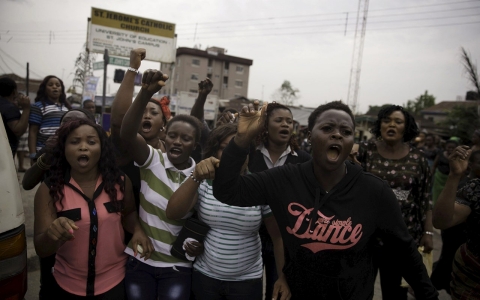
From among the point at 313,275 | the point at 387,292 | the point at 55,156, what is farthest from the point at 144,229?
the point at 387,292

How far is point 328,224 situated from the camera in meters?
1.72

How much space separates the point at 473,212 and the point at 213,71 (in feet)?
184

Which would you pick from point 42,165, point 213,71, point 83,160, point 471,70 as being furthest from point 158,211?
point 213,71

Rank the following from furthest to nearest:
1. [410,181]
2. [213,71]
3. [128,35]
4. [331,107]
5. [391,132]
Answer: [213,71] < [128,35] < [391,132] < [410,181] < [331,107]

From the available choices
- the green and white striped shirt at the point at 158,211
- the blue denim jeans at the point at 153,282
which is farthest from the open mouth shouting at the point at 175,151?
the blue denim jeans at the point at 153,282

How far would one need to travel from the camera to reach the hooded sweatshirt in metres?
1.72

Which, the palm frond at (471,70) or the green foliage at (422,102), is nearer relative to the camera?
the palm frond at (471,70)

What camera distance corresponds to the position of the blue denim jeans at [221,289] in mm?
2281

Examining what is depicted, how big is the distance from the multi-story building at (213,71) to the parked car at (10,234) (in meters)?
50.5

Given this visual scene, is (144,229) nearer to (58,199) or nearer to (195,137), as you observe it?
(58,199)

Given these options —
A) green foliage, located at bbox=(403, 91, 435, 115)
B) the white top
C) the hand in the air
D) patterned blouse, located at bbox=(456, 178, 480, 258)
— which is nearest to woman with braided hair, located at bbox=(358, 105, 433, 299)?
patterned blouse, located at bbox=(456, 178, 480, 258)

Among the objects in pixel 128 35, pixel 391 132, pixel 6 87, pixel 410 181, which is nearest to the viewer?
pixel 410 181

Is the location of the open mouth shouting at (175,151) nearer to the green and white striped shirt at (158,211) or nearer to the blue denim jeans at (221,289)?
the green and white striped shirt at (158,211)

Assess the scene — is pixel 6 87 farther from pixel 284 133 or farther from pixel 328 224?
pixel 328 224
